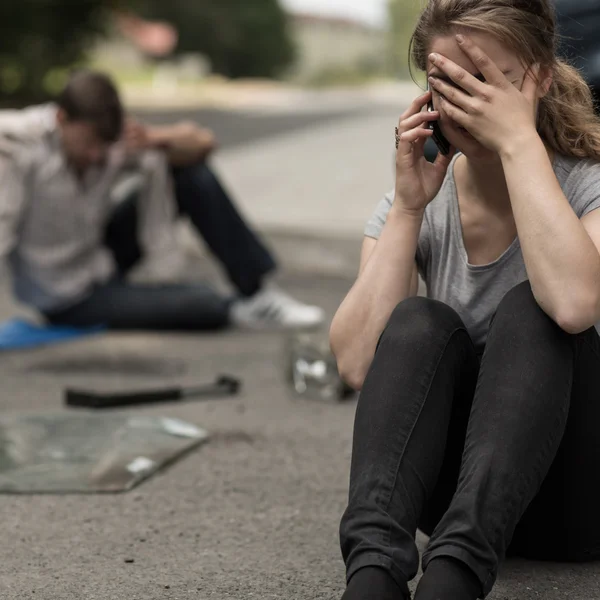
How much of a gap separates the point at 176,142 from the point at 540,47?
358 cm

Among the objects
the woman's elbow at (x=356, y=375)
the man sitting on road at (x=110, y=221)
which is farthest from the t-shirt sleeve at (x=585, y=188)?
the man sitting on road at (x=110, y=221)

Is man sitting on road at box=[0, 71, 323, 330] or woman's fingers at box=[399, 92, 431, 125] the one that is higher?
woman's fingers at box=[399, 92, 431, 125]

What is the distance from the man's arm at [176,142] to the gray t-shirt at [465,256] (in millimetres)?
3161

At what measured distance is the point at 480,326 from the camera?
109 inches

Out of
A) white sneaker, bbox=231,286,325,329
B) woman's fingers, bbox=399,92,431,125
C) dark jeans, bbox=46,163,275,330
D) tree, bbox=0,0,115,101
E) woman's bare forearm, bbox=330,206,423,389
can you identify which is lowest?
tree, bbox=0,0,115,101

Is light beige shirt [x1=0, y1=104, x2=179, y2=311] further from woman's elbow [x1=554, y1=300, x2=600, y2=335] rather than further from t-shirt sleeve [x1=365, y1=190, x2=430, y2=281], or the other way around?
woman's elbow [x1=554, y1=300, x2=600, y2=335]

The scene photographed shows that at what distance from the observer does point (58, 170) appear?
5527 millimetres

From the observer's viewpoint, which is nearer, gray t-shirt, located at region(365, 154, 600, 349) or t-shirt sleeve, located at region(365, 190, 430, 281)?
gray t-shirt, located at region(365, 154, 600, 349)

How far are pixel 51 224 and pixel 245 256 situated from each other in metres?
1.03

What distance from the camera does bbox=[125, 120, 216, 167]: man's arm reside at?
589 centimetres

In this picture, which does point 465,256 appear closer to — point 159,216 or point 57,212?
point 57,212

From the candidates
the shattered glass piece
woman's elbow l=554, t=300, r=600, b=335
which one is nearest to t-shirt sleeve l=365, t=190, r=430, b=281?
woman's elbow l=554, t=300, r=600, b=335

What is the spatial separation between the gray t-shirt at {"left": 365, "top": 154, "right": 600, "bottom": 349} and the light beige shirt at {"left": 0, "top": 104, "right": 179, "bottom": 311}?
2.92 m

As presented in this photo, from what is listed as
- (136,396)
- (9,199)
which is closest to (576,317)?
(136,396)
